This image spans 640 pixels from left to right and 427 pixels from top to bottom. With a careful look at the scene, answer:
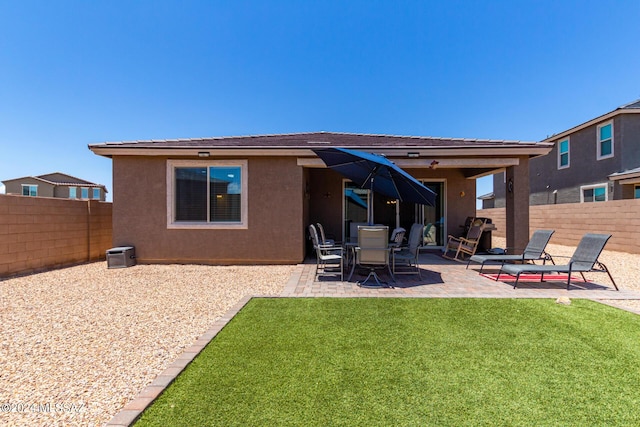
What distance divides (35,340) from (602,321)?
7.77m

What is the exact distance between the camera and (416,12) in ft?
38.4

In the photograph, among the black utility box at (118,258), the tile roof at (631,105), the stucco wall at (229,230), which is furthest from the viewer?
the tile roof at (631,105)

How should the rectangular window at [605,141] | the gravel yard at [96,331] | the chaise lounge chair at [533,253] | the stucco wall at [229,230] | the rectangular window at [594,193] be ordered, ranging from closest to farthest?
the gravel yard at [96,331]
the chaise lounge chair at [533,253]
the stucco wall at [229,230]
the rectangular window at [605,141]
the rectangular window at [594,193]

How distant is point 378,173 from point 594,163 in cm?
1787

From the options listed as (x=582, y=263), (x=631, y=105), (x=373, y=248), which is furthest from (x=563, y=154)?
(x=373, y=248)

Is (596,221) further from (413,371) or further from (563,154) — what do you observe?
(413,371)

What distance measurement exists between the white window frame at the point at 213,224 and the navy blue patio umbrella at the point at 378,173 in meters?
2.93

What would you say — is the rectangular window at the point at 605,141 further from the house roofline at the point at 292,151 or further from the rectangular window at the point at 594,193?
the house roofline at the point at 292,151

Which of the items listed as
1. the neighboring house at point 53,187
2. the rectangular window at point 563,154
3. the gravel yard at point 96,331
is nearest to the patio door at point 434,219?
the gravel yard at point 96,331

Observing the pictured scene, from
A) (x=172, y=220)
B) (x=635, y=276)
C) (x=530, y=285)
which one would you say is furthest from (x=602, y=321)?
(x=172, y=220)

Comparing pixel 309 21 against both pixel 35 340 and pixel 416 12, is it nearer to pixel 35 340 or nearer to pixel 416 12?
pixel 416 12

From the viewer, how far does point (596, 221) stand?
12461 millimetres

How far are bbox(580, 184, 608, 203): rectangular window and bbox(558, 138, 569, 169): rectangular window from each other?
7.27 feet

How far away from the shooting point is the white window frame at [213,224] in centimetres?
862
